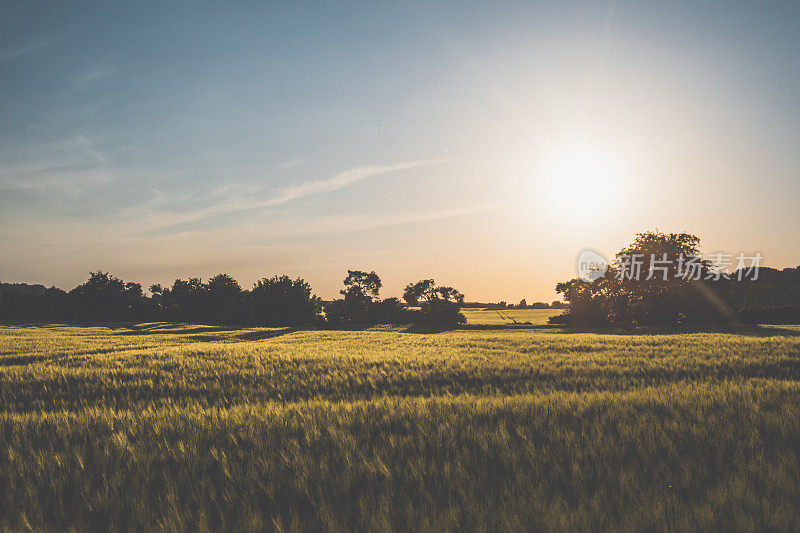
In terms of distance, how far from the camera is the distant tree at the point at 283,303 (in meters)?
59.0

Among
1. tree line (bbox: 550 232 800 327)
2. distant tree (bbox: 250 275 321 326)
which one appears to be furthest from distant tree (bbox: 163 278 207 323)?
tree line (bbox: 550 232 800 327)

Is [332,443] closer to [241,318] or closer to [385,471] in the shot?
[385,471]

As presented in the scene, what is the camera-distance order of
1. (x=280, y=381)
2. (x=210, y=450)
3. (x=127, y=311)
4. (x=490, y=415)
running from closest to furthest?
(x=210, y=450), (x=490, y=415), (x=280, y=381), (x=127, y=311)

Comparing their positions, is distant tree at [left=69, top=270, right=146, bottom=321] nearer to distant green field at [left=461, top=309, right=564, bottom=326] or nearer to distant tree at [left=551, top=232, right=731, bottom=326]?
distant green field at [left=461, top=309, right=564, bottom=326]

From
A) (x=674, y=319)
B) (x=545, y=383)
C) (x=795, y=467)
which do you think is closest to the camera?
(x=795, y=467)

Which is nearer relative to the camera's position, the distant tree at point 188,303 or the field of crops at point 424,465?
the field of crops at point 424,465

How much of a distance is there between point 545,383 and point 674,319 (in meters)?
48.9

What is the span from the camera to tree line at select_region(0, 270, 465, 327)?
5953 cm

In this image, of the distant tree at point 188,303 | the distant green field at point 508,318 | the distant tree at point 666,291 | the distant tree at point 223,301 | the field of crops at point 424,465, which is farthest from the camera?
the distant tree at point 188,303

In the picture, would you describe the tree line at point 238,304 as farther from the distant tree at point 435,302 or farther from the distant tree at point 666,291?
the distant tree at point 666,291

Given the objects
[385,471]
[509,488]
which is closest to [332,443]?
[385,471]

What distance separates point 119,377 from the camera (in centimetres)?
1140

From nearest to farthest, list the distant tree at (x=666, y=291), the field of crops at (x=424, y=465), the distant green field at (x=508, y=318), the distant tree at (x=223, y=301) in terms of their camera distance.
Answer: the field of crops at (x=424, y=465)
the distant tree at (x=666, y=291)
the distant green field at (x=508, y=318)
the distant tree at (x=223, y=301)

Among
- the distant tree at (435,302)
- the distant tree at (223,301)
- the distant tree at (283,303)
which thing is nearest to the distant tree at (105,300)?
the distant tree at (223,301)
